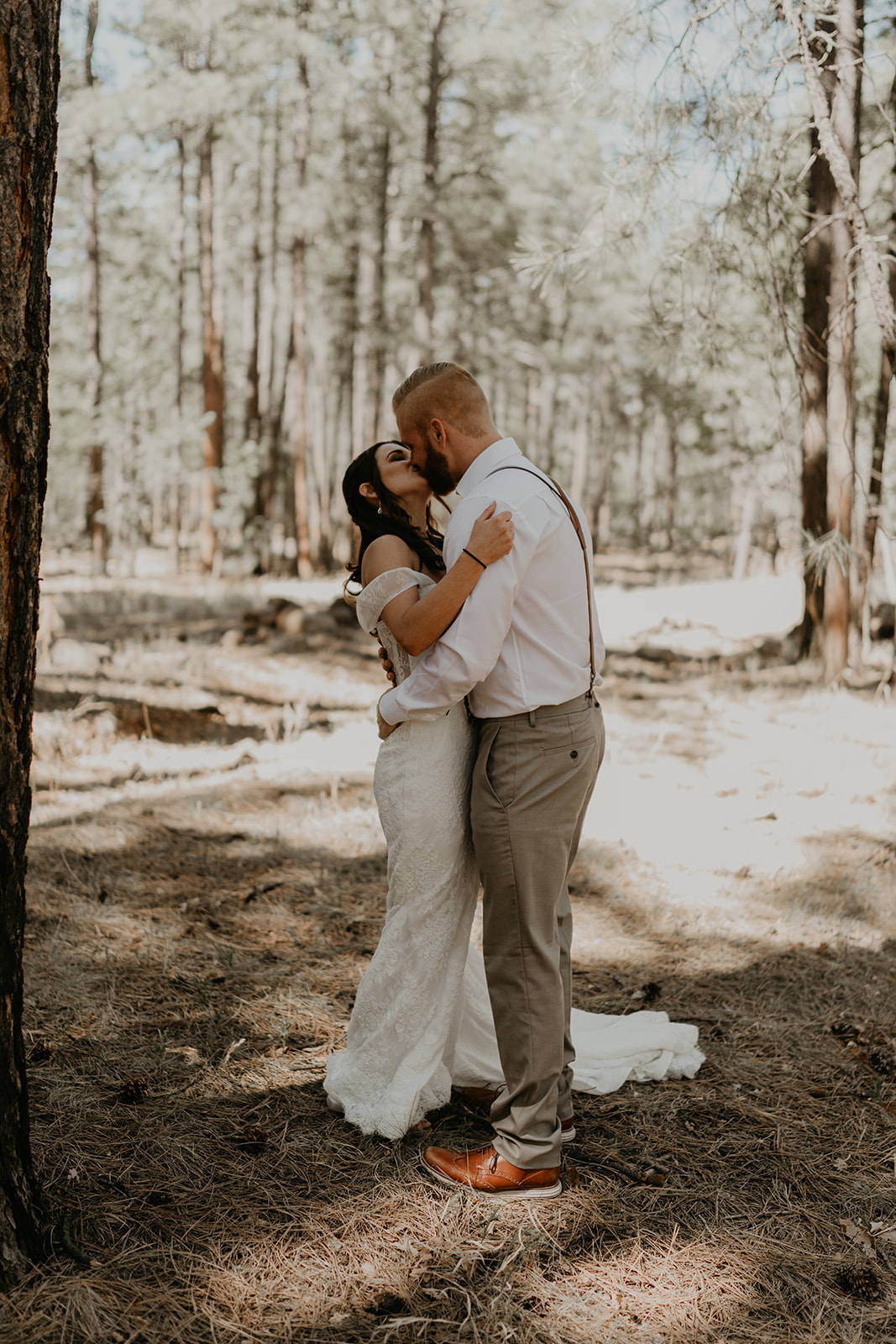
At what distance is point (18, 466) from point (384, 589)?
1.02m

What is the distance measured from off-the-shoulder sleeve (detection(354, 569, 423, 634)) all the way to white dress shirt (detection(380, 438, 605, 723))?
7.7 inches

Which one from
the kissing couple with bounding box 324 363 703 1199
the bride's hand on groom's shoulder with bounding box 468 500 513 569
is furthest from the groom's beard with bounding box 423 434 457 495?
the bride's hand on groom's shoulder with bounding box 468 500 513 569

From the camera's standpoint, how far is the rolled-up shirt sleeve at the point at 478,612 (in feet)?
8.33

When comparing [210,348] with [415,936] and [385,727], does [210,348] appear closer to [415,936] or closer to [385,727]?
[385,727]

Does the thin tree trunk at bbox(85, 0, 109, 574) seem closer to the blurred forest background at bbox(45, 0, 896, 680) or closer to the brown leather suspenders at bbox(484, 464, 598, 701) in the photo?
the blurred forest background at bbox(45, 0, 896, 680)

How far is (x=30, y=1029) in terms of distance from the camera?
11.4ft

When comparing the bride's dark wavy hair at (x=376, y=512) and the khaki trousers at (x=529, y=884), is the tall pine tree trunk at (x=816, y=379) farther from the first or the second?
the khaki trousers at (x=529, y=884)

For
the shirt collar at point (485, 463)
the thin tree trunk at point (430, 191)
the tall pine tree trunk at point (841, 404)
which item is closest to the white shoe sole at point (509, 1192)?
the shirt collar at point (485, 463)

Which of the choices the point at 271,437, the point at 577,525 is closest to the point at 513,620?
the point at 577,525

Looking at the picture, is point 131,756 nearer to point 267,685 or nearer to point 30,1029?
point 267,685

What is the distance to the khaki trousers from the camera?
2.68 metres

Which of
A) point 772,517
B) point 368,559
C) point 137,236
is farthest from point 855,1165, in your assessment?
point 772,517

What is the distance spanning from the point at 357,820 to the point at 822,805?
3013mm

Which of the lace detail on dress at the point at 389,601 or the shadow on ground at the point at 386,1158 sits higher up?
the lace detail on dress at the point at 389,601
